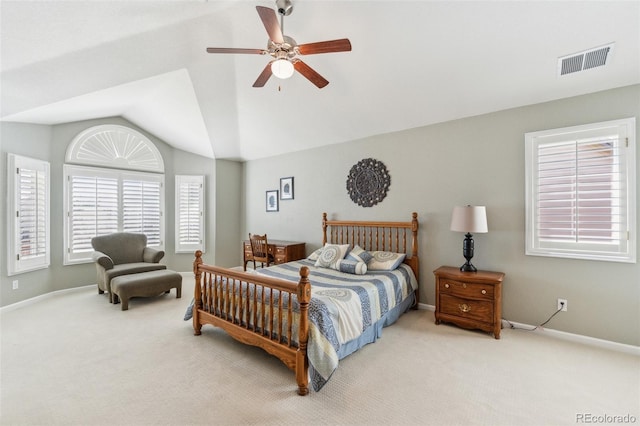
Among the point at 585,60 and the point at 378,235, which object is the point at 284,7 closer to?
the point at 585,60

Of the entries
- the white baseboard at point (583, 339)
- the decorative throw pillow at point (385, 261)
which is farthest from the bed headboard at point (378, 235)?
the white baseboard at point (583, 339)

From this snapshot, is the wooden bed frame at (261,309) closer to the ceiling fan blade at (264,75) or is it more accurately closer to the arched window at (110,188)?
the ceiling fan blade at (264,75)

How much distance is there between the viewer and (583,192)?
2963 millimetres

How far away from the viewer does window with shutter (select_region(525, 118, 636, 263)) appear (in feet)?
9.11

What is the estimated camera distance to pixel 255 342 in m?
2.61

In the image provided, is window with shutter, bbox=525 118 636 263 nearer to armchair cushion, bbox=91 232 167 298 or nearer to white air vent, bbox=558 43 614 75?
white air vent, bbox=558 43 614 75

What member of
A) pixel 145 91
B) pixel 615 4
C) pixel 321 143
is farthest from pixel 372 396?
pixel 145 91

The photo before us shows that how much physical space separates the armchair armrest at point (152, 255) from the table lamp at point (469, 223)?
4803 millimetres

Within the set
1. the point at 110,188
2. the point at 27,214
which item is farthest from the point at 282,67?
the point at 110,188

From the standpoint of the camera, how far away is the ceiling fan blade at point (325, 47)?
2.10 metres

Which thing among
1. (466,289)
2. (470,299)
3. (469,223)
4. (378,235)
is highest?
(469,223)

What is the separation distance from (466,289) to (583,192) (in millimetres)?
1568

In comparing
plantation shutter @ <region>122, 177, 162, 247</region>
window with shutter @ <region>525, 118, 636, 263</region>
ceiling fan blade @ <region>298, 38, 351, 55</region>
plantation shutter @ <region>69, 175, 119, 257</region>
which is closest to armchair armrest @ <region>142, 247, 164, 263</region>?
plantation shutter @ <region>122, 177, 162, 247</region>

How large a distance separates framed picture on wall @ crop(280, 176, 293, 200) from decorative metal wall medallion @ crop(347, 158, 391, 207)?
137 cm
